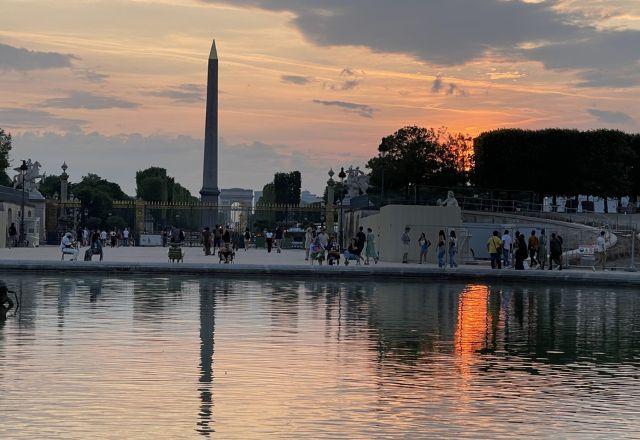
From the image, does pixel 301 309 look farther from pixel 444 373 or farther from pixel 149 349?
pixel 444 373

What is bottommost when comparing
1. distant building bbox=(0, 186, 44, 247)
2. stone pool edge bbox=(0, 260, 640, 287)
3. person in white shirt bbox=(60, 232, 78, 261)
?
stone pool edge bbox=(0, 260, 640, 287)

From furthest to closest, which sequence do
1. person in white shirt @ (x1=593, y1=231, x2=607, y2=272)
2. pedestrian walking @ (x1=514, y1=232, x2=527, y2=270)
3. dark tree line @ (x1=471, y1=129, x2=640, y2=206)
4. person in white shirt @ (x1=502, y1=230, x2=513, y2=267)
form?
dark tree line @ (x1=471, y1=129, x2=640, y2=206)
person in white shirt @ (x1=502, y1=230, x2=513, y2=267)
person in white shirt @ (x1=593, y1=231, x2=607, y2=272)
pedestrian walking @ (x1=514, y1=232, x2=527, y2=270)

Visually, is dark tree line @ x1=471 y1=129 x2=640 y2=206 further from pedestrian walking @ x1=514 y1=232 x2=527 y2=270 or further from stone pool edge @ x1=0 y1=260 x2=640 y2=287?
stone pool edge @ x1=0 y1=260 x2=640 y2=287

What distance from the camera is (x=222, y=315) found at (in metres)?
23.0

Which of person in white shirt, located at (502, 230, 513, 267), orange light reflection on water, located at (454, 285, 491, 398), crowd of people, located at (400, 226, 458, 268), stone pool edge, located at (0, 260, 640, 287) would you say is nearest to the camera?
orange light reflection on water, located at (454, 285, 491, 398)

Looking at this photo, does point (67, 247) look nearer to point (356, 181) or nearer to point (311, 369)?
point (311, 369)

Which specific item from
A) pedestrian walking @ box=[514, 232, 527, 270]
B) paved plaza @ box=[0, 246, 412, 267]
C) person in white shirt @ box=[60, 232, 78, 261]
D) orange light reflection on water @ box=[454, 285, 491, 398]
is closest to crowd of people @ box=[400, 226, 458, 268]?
paved plaza @ box=[0, 246, 412, 267]

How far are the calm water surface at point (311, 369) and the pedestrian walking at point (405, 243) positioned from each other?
2125 cm

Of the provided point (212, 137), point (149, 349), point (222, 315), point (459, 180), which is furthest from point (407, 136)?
point (149, 349)

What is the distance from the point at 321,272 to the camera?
41.0 meters

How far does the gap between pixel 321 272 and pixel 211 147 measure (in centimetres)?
3499

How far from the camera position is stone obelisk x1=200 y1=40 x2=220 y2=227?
236 ft

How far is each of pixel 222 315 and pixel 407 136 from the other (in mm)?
69759

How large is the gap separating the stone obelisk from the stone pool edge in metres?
32.4
